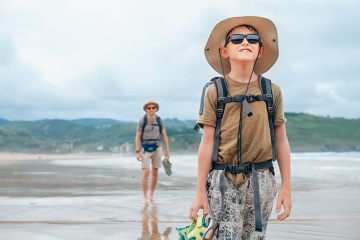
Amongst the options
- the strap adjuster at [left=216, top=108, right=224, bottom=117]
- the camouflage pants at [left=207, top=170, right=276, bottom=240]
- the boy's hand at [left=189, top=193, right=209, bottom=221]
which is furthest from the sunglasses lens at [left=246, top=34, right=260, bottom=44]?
the boy's hand at [left=189, top=193, right=209, bottom=221]

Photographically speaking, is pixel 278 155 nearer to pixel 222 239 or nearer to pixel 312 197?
pixel 222 239

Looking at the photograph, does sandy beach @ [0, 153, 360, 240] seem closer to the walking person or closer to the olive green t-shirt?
the walking person

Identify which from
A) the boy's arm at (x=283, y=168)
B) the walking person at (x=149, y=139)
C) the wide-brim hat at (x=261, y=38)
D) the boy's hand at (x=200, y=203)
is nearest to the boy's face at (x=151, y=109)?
the walking person at (x=149, y=139)

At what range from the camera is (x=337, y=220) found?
297 inches

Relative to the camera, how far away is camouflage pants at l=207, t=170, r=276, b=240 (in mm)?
3303

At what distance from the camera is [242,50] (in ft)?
11.3

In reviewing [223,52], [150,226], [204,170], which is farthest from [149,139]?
[204,170]

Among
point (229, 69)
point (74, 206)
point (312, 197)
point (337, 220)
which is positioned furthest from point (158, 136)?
point (229, 69)

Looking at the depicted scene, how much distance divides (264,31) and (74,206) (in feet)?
21.2

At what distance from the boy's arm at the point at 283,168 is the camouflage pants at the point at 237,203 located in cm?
8

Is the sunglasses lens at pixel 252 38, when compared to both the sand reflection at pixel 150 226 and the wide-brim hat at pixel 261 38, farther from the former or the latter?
the sand reflection at pixel 150 226

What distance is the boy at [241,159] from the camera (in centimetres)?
330

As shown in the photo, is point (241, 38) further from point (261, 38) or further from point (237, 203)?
point (237, 203)

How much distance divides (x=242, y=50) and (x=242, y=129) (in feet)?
1.66
